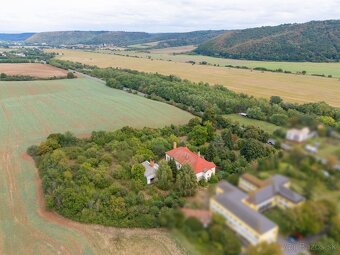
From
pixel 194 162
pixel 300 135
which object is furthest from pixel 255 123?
pixel 300 135

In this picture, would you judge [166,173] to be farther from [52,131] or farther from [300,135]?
[52,131]

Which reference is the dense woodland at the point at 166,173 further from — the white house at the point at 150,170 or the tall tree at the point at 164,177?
the white house at the point at 150,170

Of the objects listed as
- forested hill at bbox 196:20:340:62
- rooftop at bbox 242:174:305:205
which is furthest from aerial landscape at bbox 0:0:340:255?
forested hill at bbox 196:20:340:62

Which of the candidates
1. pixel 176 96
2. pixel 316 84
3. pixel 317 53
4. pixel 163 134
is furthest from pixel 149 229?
pixel 317 53

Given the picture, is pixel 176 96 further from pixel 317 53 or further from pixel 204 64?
pixel 317 53

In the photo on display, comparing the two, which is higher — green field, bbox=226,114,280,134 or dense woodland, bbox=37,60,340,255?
dense woodland, bbox=37,60,340,255

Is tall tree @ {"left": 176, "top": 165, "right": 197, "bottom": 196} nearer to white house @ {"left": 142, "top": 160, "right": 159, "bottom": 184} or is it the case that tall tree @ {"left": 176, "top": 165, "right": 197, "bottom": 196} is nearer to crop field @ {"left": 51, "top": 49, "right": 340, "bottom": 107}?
white house @ {"left": 142, "top": 160, "right": 159, "bottom": 184}
